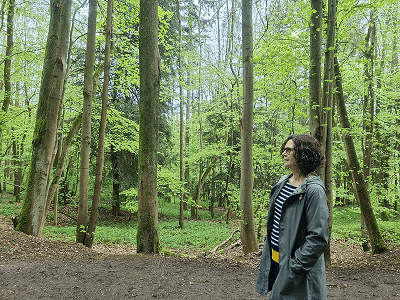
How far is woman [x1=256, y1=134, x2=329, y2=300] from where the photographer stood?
1893mm

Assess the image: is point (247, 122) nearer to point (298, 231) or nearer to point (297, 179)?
point (297, 179)

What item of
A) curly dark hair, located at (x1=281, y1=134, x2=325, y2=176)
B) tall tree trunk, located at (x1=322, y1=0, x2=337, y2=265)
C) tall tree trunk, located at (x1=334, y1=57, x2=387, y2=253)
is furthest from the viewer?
tall tree trunk, located at (x1=334, y1=57, x2=387, y2=253)

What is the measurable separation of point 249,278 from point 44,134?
17.6ft

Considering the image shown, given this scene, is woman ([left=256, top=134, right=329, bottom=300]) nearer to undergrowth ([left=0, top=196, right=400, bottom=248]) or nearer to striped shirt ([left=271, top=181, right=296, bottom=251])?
striped shirt ([left=271, top=181, right=296, bottom=251])

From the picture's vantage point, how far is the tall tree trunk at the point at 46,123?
5.83 m

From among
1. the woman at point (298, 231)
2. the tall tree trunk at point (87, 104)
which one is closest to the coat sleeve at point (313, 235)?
the woman at point (298, 231)

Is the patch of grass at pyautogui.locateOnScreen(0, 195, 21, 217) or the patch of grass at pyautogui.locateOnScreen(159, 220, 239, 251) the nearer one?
the patch of grass at pyautogui.locateOnScreen(159, 220, 239, 251)

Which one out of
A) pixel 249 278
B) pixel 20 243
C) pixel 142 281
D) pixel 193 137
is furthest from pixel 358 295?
pixel 193 137

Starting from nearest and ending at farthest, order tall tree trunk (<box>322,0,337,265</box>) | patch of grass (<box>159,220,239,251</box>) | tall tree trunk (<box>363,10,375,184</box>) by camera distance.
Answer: tall tree trunk (<box>322,0,337,265</box>) → tall tree trunk (<box>363,10,375,184</box>) → patch of grass (<box>159,220,239,251</box>)

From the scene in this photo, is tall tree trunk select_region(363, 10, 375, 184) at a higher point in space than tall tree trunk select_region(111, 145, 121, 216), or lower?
higher

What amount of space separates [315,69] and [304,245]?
183 inches

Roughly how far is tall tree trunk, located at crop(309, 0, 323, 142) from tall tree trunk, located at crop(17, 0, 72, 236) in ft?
18.5

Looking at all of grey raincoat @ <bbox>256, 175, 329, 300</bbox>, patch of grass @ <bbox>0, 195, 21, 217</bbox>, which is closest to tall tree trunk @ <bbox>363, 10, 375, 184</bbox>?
grey raincoat @ <bbox>256, 175, 329, 300</bbox>

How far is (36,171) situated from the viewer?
5809mm
